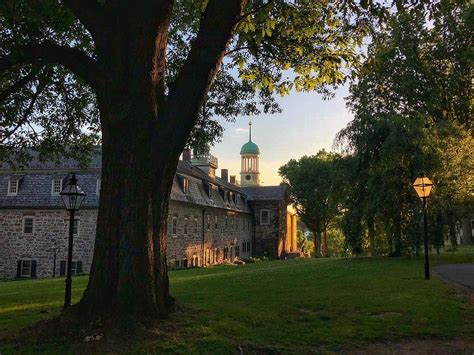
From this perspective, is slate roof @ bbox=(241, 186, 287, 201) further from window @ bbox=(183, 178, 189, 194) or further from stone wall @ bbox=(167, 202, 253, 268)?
window @ bbox=(183, 178, 189, 194)

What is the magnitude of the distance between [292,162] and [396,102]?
26.8 metres

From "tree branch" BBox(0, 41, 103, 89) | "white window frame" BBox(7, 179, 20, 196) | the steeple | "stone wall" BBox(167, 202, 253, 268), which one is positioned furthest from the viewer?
the steeple

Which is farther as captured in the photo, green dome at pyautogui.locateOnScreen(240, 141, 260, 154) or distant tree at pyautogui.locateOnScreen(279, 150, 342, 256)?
green dome at pyautogui.locateOnScreen(240, 141, 260, 154)

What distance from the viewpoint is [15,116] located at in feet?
41.0

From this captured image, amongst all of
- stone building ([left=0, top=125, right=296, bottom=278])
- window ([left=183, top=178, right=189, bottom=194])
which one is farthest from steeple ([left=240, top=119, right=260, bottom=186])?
window ([left=183, top=178, right=189, bottom=194])

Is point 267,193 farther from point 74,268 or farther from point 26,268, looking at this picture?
point 26,268

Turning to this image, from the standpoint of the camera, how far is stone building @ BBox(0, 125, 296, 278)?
98.3 feet

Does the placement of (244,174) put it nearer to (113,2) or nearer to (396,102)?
(396,102)

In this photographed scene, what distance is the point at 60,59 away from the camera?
7160mm

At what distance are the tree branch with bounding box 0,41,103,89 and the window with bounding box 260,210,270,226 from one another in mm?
47639

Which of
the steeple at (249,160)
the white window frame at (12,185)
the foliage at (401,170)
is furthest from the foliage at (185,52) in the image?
the steeple at (249,160)

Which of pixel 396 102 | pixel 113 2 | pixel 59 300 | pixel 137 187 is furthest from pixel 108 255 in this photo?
pixel 396 102

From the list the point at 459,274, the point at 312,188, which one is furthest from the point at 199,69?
the point at 312,188

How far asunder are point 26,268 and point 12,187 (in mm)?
5723
